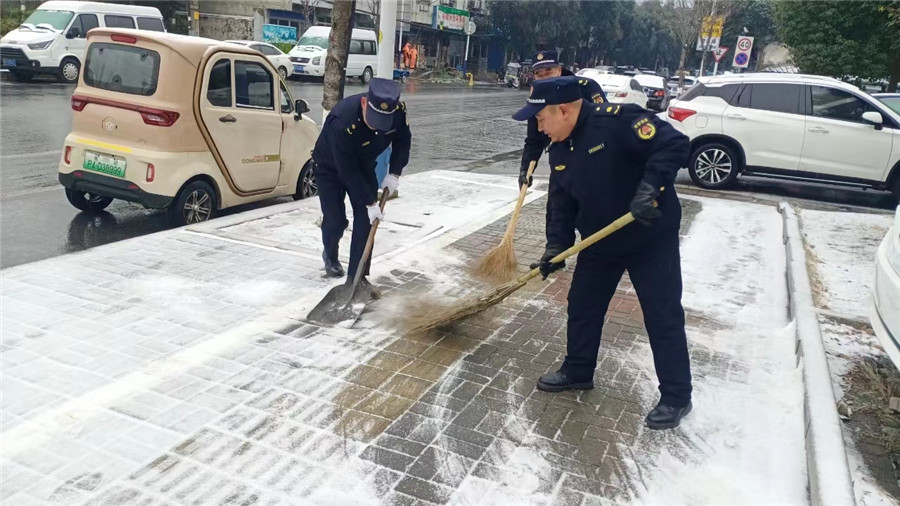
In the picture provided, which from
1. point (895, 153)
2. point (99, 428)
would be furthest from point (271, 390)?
point (895, 153)

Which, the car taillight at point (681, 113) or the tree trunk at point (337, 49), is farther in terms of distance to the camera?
the car taillight at point (681, 113)

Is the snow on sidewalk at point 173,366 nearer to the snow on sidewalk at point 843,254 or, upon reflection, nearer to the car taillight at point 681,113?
the snow on sidewalk at point 843,254

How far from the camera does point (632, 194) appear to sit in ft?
11.6

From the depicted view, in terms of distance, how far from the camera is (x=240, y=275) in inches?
216

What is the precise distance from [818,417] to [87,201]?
271 inches

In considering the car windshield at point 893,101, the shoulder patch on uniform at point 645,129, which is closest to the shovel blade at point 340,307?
the shoulder patch on uniform at point 645,129

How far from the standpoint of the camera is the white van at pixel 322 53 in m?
27.9

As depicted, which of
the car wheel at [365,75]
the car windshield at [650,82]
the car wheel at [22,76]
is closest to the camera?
the car wheel at [22,76]

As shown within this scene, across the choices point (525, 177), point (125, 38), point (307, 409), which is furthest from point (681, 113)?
point (307, 409)

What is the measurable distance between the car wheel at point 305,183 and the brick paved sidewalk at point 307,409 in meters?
3.08

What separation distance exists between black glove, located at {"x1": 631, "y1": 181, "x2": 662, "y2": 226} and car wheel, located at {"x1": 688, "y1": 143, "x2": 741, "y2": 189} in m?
7.93

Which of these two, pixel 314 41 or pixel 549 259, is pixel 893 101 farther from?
pixel 314 41

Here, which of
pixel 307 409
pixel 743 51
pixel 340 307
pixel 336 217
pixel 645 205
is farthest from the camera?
pixel 743 51

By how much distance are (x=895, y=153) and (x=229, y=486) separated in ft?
33.6
